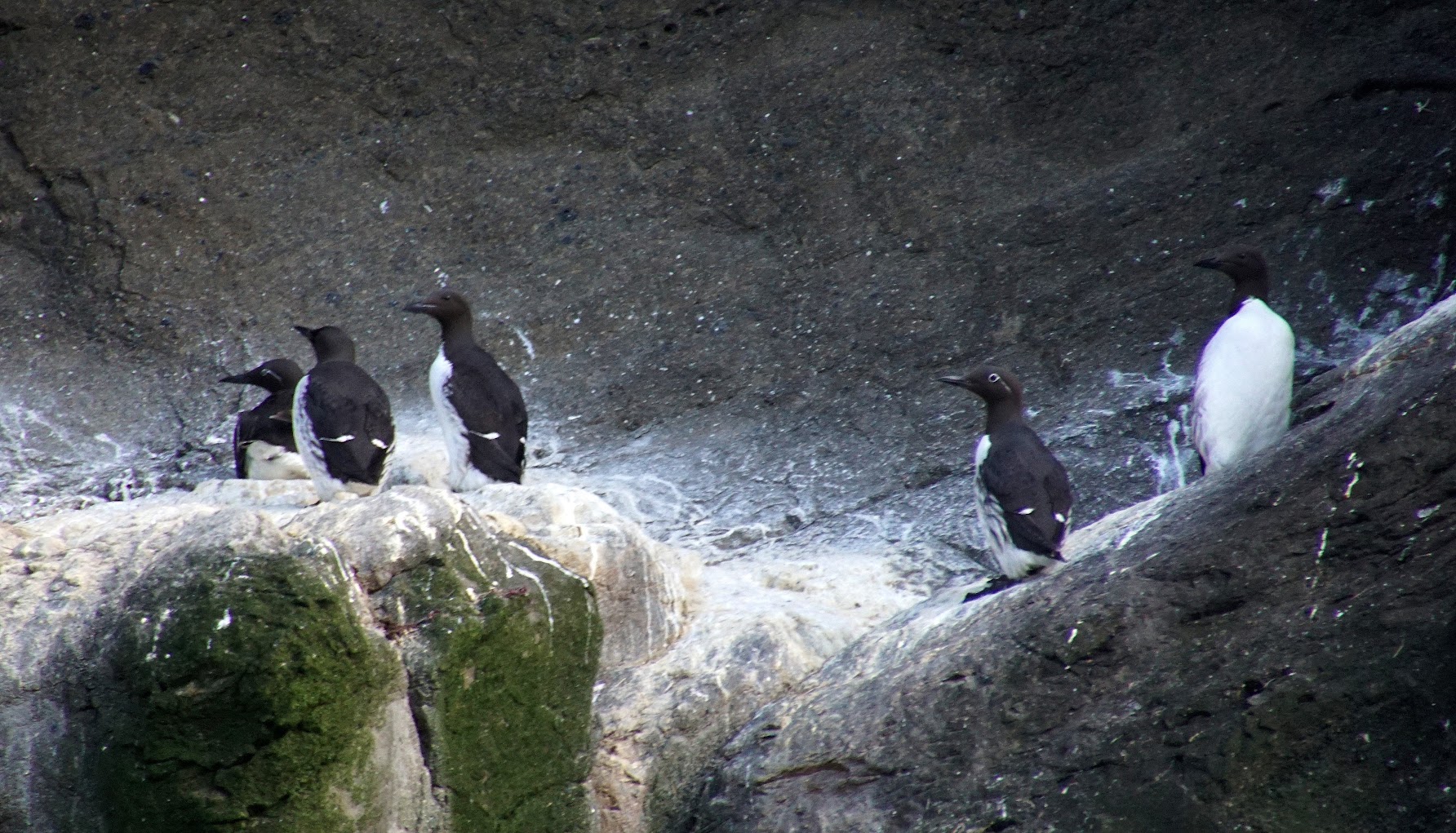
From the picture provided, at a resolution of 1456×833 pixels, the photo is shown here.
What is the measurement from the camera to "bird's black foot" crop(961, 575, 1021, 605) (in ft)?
14.2

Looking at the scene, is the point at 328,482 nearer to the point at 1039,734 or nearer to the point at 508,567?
the point at 508,567

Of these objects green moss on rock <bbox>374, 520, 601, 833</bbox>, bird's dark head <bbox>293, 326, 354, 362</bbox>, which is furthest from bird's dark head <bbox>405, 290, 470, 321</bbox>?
green moss on rock <bbox>374, 520, 601, 833</bbox>

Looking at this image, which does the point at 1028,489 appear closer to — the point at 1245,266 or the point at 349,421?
the point at 1245,266

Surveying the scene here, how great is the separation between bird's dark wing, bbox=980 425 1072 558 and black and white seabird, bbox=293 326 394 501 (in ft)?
6.76

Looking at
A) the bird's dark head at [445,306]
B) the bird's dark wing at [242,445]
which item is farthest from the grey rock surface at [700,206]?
the bird's dark head at [445,306]

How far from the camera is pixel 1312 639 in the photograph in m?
3.54

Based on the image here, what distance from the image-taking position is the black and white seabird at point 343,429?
5.27m

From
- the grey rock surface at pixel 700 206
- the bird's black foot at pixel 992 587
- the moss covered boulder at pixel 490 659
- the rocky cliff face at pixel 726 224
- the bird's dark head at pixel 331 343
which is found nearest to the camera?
the moss covered boulder at pixel 490 659

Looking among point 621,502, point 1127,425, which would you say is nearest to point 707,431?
point 621,502

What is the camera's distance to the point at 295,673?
3.50 m

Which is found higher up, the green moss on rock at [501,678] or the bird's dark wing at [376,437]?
the bird's dark wing at [376,437]

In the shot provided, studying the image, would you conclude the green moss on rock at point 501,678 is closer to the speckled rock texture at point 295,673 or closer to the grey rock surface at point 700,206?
the speckled rock texture at point 295,673

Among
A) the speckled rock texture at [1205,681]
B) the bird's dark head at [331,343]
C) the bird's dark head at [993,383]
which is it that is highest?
the bird's dark head at [331,343]

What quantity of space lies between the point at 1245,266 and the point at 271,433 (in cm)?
367
